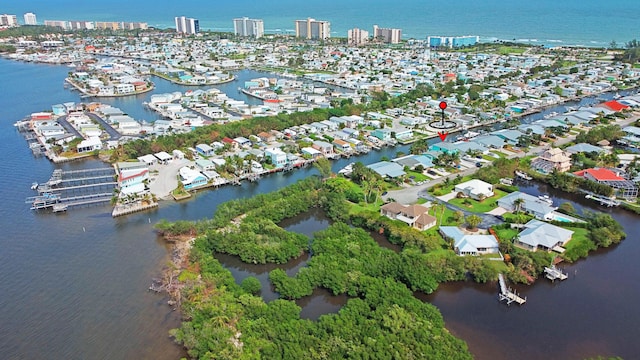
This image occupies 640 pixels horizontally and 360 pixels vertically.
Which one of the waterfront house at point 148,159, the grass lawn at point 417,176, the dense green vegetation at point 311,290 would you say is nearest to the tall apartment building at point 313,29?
the waterfront house at point 148,159

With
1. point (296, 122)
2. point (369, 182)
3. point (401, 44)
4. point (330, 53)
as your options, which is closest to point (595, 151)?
point (369, 182)

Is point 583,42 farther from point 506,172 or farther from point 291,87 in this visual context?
point 506,172

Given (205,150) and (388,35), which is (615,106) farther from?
(388,35)

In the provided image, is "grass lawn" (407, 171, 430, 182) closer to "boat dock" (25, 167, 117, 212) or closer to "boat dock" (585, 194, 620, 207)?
"boat dock" (585, 194, 620, 207)

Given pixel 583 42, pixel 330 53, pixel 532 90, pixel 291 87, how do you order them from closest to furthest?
pixel 532 90
pixel 291 87
pixel 330 53
pixel 583 42

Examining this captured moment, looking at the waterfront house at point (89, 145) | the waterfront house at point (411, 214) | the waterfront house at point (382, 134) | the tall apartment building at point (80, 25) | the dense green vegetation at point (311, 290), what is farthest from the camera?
the tall apartment building at point (80, 25)

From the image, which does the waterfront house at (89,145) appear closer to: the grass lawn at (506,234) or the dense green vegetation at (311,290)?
the dense green vegetation at (311,290)

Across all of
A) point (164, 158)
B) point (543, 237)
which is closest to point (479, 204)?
point (543, 237)
